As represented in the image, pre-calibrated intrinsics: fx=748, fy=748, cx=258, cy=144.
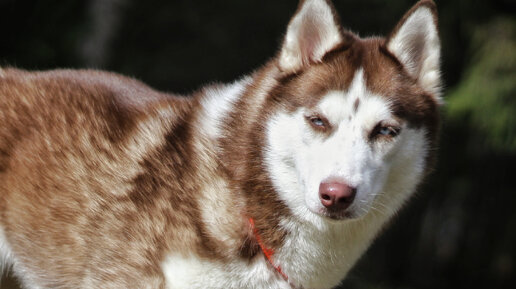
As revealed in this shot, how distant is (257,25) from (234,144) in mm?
6126

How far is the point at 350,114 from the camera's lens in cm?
327

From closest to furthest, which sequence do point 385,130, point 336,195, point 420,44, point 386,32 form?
point 336,195 < point 385,130 < point 420,44 < point 386,32

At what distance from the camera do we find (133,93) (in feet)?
13.0

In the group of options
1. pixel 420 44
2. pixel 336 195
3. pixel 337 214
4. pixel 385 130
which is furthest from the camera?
pixel 420 44

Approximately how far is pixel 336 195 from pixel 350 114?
387 millimetres

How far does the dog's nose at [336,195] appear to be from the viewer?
3104mm

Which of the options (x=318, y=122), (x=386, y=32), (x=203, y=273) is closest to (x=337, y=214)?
(x=318, y=122)

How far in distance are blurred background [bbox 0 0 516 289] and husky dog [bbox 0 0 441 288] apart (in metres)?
2.66

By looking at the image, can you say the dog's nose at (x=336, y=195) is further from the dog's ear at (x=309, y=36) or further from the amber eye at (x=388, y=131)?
the dog's ear at (x=309, y=36)

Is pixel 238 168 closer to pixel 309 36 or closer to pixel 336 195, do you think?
pixel 336 195

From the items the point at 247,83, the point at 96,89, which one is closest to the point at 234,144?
the point at 247,83

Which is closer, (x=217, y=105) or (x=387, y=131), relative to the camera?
(x=387, y=131)

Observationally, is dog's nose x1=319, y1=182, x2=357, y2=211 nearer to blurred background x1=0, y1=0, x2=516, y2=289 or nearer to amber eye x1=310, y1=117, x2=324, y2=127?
amber eye x1=310, y1=117, x2=324, y2=127

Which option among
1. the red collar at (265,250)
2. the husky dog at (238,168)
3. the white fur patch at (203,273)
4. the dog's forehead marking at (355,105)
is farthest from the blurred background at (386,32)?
the dog's forehead marking at (355,105)
